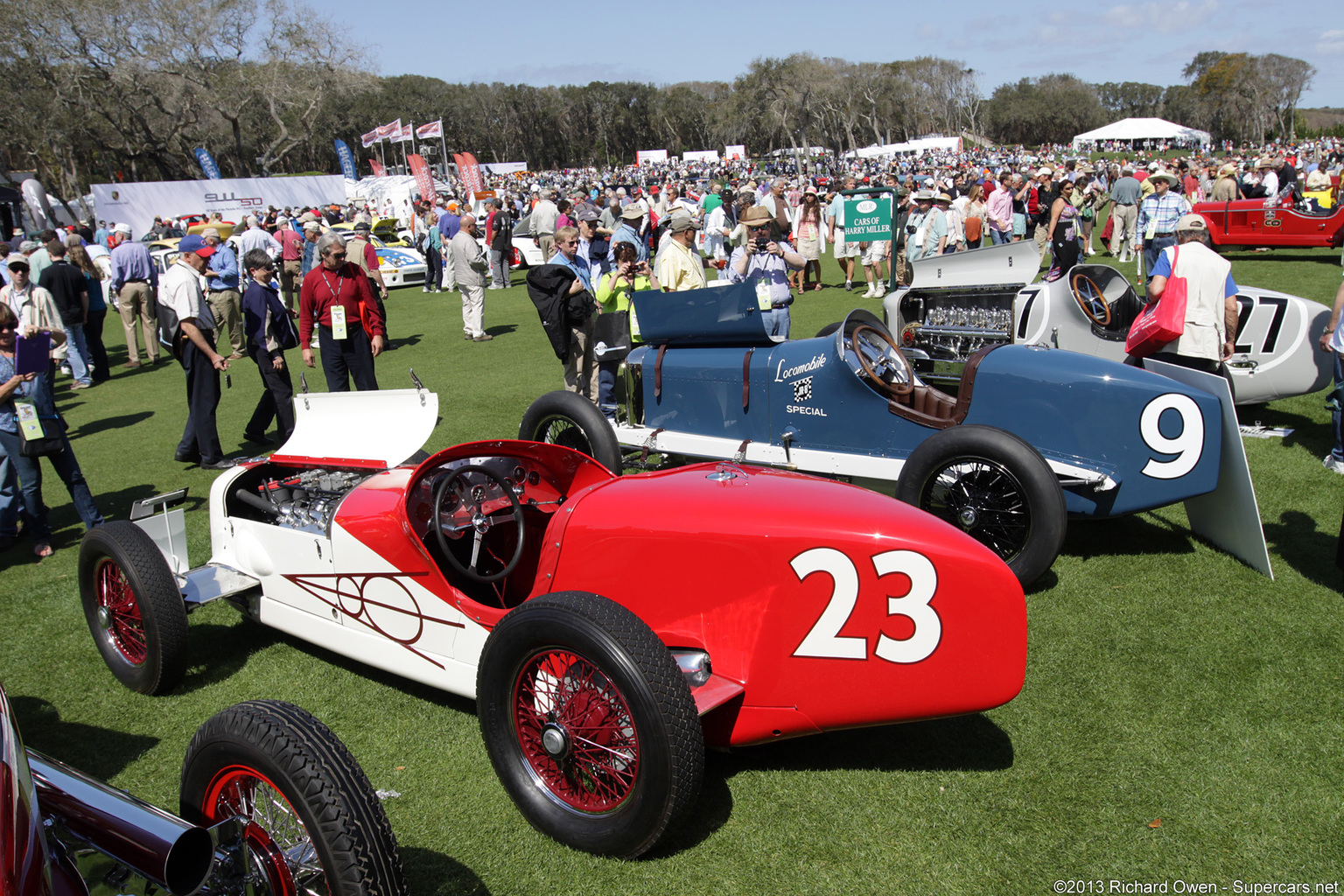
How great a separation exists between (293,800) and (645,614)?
4.57 feet

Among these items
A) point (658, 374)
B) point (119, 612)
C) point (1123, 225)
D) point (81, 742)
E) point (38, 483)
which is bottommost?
point (81, 742)

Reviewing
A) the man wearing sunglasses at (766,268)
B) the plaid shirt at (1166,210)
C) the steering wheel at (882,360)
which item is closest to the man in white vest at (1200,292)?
the steering wheel at (882,360)


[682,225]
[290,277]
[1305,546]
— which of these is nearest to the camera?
[1305,546]

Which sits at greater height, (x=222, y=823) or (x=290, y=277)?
(x=290, y=277)

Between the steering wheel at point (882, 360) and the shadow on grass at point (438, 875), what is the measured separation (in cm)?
375

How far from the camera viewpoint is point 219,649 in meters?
4.65

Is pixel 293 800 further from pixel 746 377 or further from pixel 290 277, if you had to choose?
pixel 290 277

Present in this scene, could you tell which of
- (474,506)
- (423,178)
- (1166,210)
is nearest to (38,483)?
(474,506)

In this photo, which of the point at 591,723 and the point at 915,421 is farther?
the point at 915,421

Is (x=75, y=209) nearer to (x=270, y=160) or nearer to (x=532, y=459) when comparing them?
(x=270, y=160)

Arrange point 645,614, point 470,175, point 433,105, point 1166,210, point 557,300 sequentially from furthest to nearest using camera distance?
point 433,105 → point 470,175 → point 1166,210 → point 557,300 → point 645,614

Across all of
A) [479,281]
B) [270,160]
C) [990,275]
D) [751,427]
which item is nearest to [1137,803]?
[751,427]

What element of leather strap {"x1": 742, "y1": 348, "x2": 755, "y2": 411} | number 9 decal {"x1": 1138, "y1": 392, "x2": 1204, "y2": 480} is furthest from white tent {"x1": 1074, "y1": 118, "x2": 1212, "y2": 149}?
number 9 decal {"x1": 1138, "y1": 392, "x2": 1204, "y2": 480}

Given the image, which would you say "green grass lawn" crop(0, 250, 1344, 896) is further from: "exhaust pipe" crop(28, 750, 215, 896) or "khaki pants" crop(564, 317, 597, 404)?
"khaki pants" crop(564, 317, 597, 404)
